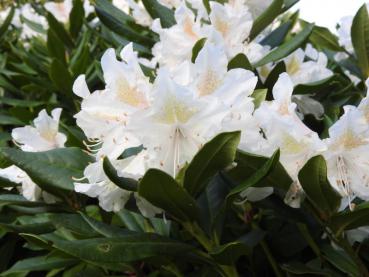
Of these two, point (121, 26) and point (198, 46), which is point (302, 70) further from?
point (121, 26)

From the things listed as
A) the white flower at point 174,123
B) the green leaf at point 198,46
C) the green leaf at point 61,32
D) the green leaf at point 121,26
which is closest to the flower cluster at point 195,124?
the white flower at point 174,123

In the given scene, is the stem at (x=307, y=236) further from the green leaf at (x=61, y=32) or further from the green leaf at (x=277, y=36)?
the green leaf at (x=61, y=32)

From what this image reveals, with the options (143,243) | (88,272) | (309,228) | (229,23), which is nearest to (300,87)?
(229,23)

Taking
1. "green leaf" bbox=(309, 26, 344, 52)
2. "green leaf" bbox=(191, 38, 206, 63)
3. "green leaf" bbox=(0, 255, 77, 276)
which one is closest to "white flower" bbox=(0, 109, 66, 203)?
"green leaf" bbox=(0, 255, 77, 276)

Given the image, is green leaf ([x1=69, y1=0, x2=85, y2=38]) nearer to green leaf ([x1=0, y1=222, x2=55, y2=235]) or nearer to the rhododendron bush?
the rhododendron bush

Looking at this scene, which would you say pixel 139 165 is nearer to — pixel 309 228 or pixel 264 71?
pixel 309 228
